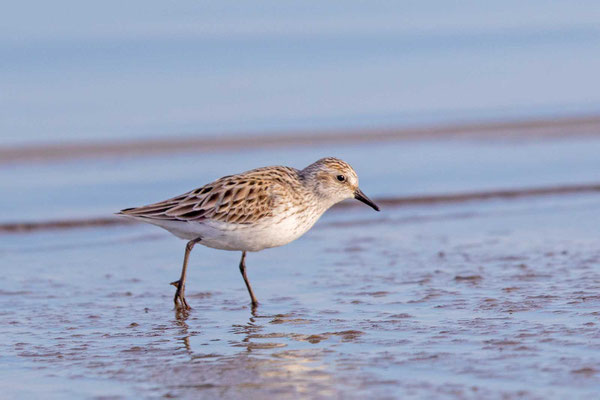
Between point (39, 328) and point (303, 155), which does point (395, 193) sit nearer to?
point (303, 155)

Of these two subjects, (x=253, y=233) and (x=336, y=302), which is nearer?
(x=336, y=302)

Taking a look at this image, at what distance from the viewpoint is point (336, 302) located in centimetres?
857

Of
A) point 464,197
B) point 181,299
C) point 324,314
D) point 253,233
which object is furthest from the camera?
point 464,197

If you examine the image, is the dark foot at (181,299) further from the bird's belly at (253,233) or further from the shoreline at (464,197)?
the shoreline at (464,197)

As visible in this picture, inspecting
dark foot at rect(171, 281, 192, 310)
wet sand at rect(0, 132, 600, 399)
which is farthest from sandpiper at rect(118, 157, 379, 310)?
wet sand at rect(0, 132, 600, 399)

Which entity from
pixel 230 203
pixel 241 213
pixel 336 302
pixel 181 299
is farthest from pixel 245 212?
pixel 336 302

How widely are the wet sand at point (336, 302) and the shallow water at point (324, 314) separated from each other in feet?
0.07

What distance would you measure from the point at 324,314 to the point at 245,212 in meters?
1.18

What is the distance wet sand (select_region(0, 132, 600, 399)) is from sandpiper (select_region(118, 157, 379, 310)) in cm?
47

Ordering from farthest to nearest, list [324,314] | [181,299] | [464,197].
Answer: [464,197]
[181,299]
[324,314]

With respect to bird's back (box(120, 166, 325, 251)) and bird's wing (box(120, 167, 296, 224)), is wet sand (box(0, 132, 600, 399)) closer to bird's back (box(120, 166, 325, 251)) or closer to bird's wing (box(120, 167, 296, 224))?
bird's back (box(120, 166, 325, 251))

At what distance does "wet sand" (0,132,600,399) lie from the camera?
629 cm

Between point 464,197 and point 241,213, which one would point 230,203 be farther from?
point 464,197

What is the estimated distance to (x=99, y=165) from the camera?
18375 millimetres
